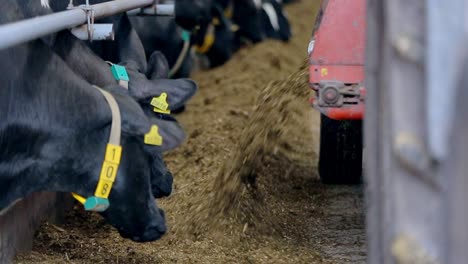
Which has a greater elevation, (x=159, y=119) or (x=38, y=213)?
(x=159, y=119)

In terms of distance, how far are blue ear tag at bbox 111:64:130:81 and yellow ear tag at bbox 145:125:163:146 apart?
1.40 ft

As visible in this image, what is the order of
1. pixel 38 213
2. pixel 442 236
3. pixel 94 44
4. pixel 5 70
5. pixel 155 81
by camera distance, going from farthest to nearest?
1. pixel 94 44
2. pixel 38 213
3. pixel 155 81
4. pixel 5 70
5. pixel 442 236

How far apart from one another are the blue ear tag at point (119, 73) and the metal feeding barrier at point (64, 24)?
14 cm

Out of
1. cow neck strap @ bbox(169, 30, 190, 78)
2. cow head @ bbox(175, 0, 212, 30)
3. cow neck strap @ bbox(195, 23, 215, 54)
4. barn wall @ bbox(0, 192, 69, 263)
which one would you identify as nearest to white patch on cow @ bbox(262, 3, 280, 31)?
cow neck strap @ bbox(195, 23, 215, 54)

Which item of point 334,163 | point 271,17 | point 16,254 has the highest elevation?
point 271,17

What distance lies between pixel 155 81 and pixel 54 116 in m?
0.55

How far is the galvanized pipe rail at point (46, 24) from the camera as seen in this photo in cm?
349

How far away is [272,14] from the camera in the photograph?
15227 mm

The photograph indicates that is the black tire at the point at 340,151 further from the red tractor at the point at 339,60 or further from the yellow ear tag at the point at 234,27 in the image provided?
the yellow ear tag at the point at 234,27

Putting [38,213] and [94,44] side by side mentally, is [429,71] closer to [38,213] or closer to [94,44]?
[38,213]

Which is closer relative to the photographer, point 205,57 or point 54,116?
point 54,116

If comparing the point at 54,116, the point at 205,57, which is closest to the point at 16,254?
the point at 54,116

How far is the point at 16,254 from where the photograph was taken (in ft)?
15.4

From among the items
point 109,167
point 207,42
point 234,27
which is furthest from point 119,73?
point 234,27
